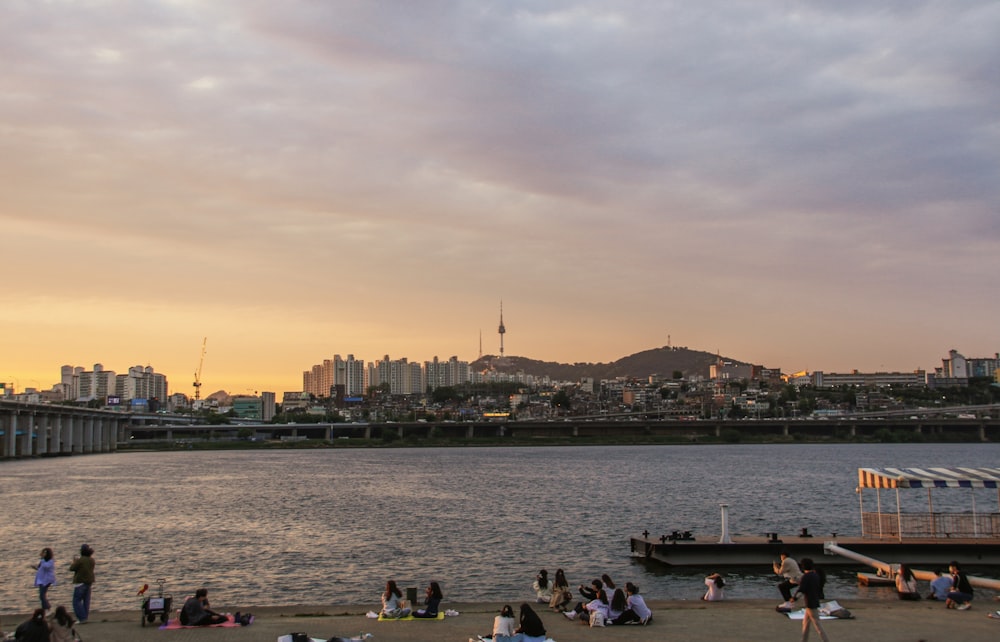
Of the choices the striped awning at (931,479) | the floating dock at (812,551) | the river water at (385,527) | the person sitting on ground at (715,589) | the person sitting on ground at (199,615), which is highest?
the striped awning at (931,479)

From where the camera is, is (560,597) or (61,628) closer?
(61,628)

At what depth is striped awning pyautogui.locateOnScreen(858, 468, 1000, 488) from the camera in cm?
4088

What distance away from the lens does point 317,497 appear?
93.4m

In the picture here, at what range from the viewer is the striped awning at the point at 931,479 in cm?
4088

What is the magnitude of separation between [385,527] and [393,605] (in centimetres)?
3878

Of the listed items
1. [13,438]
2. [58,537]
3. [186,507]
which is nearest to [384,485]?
[186,507]

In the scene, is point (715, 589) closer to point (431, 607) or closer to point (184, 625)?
point (431, 607)

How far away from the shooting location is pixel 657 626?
25.3m

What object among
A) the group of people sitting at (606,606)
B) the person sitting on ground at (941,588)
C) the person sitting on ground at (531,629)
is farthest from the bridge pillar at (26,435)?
the person sitting on ground at (941,588)

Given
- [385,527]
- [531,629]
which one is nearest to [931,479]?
[531,629]

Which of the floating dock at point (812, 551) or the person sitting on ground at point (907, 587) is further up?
the person sitting on ground at point (907, 587)

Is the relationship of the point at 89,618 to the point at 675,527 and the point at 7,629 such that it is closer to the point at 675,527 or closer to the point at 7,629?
the point at 7,629

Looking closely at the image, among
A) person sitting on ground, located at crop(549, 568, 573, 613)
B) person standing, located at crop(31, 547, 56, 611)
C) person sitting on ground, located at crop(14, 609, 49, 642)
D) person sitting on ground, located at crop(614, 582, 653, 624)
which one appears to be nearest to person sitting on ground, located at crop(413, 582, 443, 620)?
person sitting on ground, located at crop(549, 568, 573, 613)

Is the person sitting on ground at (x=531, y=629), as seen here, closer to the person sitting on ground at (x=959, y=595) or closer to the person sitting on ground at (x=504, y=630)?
the person sitting on ground at (x=504, y=630)
